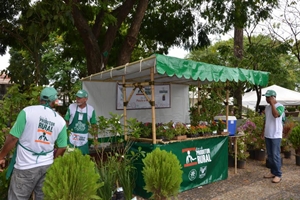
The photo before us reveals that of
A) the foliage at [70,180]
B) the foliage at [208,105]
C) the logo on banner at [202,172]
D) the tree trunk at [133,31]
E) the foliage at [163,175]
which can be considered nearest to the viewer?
the foliage at [70,180]

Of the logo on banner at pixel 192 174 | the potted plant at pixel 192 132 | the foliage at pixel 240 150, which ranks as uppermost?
the potted plant at pixel 192 132

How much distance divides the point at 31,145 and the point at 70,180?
23.1 inches

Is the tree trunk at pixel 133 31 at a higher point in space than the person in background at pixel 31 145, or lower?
higher

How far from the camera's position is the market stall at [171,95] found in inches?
185

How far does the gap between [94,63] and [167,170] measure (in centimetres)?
479

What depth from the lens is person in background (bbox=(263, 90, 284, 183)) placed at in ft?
19.1

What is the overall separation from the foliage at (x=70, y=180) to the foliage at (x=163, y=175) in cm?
97

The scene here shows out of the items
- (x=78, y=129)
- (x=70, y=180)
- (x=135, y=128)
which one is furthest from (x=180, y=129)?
(x=70, y=180)

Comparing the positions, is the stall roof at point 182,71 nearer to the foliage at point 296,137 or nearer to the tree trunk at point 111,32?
the tree trunk at point 111,32

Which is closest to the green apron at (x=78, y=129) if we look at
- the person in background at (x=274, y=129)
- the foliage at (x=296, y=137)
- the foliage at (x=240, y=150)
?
the person in background at (x=274, y=129)

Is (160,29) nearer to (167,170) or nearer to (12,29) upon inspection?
(12,29)

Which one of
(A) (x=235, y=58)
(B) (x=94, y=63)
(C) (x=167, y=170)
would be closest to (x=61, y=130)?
(C) (x=167, y=170)

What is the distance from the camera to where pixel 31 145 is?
303 cm

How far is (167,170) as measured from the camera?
3662 millimetres
